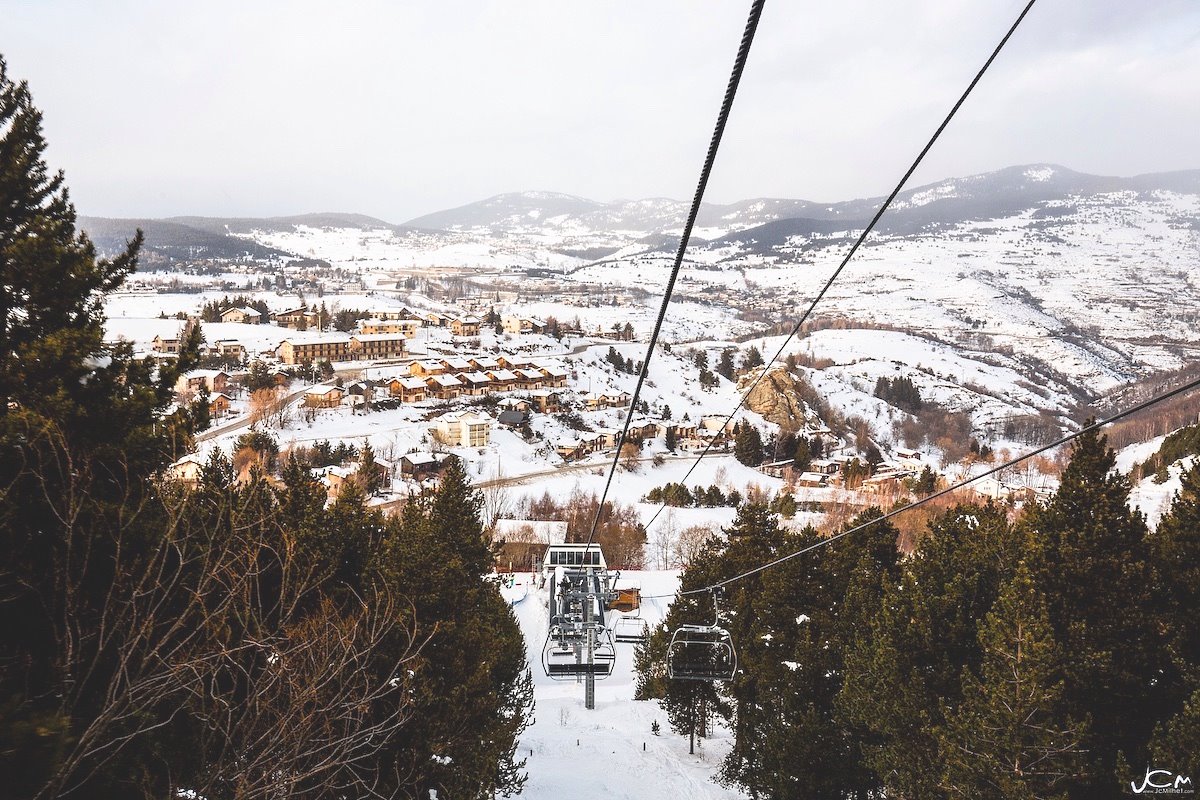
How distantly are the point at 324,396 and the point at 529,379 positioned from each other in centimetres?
Result: 2061

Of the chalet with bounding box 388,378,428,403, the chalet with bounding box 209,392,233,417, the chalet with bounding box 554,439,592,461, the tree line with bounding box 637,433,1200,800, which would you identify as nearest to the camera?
the tree line with bounding box 637,433,1200,800

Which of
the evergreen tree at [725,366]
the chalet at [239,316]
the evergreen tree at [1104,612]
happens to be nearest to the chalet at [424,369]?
the chalet at [239,316]

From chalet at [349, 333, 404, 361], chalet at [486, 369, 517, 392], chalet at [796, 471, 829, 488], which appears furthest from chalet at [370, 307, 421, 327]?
chalet at [796, 471, 829, 488]

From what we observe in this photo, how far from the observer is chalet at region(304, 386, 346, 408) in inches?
1849

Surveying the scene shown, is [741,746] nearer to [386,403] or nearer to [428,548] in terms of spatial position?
[428,548]

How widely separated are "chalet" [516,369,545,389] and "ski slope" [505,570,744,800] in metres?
41.8

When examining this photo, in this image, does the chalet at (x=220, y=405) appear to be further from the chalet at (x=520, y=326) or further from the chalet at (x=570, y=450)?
the chalet at (x=520, y=326)

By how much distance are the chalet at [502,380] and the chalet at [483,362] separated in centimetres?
127

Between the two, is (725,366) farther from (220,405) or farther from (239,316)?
(239,316)

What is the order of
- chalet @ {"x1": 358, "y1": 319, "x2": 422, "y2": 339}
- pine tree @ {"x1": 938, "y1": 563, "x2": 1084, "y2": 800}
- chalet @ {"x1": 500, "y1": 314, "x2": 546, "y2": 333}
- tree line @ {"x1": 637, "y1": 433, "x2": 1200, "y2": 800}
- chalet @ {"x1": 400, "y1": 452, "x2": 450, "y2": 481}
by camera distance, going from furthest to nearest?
1. chalet @ {"x1": 500, "y1": 314, "x2": 546, "y2": 333}
2. chalet @ {"x1": 358, "y1": 319, "x2": 422, "y2": 339}
3. chalet @ {"x1": 400, "y1": 452, "x2": 450, "y2": 481}
4. tree line @ {"x1": 637, "y1": 433, "x2": 1200, "y2": 800}
5. pine tree @ {"x1": 938, "y1": 563, "x2": 1084, "y2": 800}

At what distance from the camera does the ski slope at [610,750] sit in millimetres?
12688

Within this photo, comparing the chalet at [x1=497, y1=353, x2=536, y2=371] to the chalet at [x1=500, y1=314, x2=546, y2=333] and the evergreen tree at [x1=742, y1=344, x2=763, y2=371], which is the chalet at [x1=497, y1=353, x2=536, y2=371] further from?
the evergreen tree at [x1=742, y1=344, x2=763, y2=371]

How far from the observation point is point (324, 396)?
48.1m

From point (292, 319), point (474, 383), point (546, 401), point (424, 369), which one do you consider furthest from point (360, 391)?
point (292, 319)
